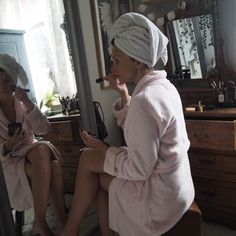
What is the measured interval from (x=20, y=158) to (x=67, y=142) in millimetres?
281

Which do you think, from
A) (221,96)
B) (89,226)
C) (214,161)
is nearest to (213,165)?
(214,161)

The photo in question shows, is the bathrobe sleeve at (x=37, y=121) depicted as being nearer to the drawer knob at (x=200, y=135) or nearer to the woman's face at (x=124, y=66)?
the woman's face at (x=124, y=66)

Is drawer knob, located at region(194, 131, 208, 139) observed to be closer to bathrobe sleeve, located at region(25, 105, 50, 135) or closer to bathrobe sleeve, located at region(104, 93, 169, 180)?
bathrobe sleeve, located at region(104, 93, 169, 180)

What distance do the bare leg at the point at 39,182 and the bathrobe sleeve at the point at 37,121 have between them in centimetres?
7

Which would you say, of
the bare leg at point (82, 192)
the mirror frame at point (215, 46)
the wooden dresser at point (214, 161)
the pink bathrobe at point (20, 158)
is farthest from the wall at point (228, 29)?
the pink bathrobe at point (20, 158)

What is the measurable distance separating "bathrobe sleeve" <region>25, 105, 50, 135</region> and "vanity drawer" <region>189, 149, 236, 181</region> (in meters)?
0.97

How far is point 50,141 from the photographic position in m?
1.28

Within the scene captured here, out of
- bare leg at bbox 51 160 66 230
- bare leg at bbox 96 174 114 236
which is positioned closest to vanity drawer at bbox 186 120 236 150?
bare leg at bbox 96 174 114 236

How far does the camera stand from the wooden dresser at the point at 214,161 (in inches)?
62.2

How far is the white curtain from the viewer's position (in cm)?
113

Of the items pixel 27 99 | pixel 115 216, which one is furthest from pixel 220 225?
pixel 27 99

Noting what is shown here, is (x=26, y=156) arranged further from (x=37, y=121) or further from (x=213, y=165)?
(x=213, y=165)

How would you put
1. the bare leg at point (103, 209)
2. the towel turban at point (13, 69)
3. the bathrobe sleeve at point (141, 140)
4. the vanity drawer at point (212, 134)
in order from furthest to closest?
the vanity drawer at point (212, 134), the bare leg at point (103, 209), the towel turban at point (13, 69), the bathrobe sleeve at point (141, 140)

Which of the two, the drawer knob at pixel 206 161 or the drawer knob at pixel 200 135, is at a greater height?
the drawer knob at pixel 200 135
